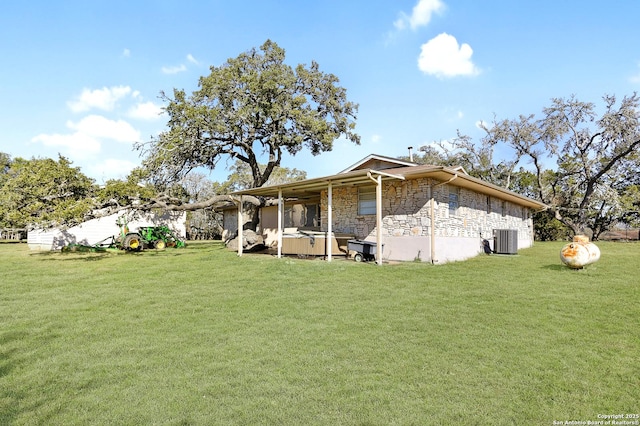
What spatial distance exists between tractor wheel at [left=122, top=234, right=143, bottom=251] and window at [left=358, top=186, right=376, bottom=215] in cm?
1070

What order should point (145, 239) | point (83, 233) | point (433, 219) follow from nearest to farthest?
point (433, 219) < point (145, 239) < point (83, 233)

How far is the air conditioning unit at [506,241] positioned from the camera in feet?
48.2

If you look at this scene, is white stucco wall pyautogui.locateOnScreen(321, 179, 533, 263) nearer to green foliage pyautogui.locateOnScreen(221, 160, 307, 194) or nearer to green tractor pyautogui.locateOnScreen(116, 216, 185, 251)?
green tractor pyautogui.locateOnScreen(116, 216, 185, 251)

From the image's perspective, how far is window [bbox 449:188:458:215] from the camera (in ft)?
41.1

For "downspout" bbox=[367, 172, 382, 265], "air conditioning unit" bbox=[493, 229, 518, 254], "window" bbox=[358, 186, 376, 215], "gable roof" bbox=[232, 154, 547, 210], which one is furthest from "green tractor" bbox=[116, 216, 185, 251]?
"air conditioning unit" bbox=[493, 229, 518, 254]

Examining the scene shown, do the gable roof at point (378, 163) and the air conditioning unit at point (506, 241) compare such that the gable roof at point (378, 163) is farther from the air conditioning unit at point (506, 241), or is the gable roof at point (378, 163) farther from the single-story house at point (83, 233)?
the single-story house at point (83, 233)

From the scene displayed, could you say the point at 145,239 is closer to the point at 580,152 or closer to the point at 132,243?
the point at 132,243

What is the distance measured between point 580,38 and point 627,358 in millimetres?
9595

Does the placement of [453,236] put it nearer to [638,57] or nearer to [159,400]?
[638,57]

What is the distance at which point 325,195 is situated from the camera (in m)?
14.7

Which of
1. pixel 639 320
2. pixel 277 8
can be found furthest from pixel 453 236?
pixel 277 8

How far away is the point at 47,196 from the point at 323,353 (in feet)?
46.5

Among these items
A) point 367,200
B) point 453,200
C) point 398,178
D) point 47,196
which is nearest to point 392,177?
point 398,178

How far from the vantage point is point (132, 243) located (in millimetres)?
16719
